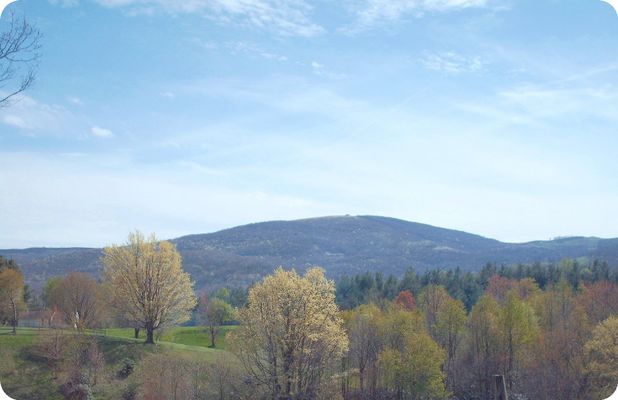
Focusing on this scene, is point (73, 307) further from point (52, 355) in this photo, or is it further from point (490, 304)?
point (490, 304)

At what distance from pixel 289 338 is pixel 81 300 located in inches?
972

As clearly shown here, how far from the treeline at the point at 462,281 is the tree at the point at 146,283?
2640cm

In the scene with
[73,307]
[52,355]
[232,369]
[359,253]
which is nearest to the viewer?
[232,369]

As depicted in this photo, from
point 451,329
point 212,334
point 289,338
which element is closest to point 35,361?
point 289,338

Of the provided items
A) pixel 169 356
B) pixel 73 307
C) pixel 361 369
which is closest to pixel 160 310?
pixel 169 356

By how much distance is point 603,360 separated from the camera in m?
32.6

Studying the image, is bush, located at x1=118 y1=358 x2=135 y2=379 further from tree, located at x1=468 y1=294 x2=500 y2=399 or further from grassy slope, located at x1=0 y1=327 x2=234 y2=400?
tree, located at x1=468 y1=294 x2=500 y2=399

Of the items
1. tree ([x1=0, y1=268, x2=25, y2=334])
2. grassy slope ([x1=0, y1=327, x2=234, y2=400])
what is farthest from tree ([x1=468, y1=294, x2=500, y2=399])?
tree ([x1=0, y1=268, x2=25, y2=334])

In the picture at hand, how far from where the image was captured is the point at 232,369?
35.1 m

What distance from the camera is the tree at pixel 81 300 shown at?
48.7m

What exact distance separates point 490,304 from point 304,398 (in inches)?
813

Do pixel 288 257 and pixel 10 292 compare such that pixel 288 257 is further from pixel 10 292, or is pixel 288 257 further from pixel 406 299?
pixel 10 292

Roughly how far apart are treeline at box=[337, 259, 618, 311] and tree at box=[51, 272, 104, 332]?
26.8 meters

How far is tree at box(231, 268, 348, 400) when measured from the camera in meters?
32.0
